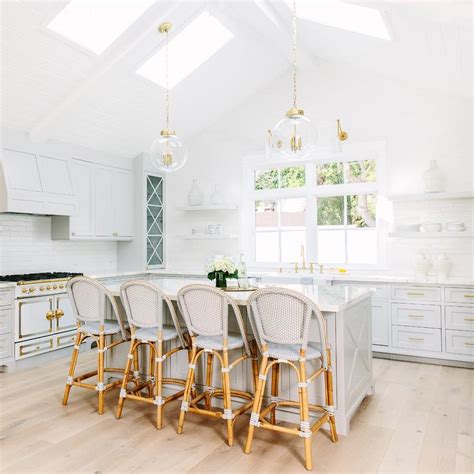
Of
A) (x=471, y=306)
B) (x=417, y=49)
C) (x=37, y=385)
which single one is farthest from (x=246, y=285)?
(x=417, y=49)

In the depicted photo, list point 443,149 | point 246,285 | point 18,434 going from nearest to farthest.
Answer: point 18,434 → point 246,285 → point 443,149

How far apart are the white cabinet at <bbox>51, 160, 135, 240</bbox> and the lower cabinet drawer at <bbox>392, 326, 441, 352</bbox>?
13.2 ft

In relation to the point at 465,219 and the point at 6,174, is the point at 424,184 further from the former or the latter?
the point at 6,174

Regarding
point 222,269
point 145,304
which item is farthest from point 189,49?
point 145,304

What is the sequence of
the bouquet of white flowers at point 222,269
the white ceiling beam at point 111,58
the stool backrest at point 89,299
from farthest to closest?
the white ceiling beam at point 111,58 → the bouquet of white flowers at point 222,269 → the stool backrest at point 89,299

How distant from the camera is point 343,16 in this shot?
14.6 feet

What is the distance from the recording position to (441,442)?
2848 millimetres

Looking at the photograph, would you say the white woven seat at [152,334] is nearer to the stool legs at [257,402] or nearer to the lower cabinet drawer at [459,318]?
the stool legs at [257,402]

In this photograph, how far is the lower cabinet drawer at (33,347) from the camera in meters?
4.66

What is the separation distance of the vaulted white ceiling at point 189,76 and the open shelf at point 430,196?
1.15m

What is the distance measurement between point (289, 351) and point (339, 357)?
15.5 inches

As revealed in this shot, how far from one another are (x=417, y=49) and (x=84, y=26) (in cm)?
327

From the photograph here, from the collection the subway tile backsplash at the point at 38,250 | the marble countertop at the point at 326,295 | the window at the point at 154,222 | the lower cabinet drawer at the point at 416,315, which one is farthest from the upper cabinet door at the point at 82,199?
the lower cabinet drawer at the point at 416,315

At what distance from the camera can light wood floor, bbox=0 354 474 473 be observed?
259 cm
